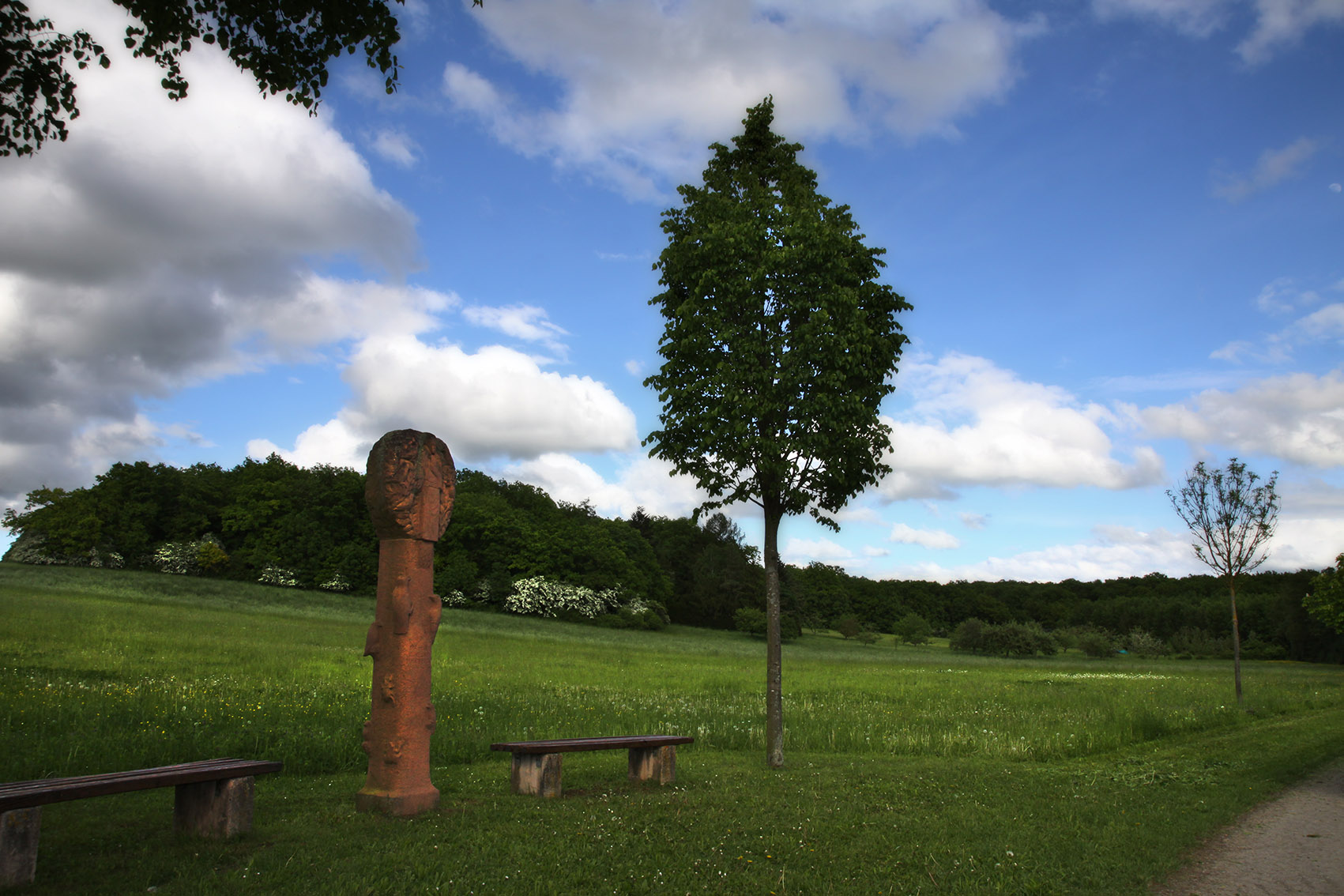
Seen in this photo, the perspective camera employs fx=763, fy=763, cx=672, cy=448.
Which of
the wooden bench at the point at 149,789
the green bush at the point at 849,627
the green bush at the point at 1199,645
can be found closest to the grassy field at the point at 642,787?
the wooden bench at the point at 149,789

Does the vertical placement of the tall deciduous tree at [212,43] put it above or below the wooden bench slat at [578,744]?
above

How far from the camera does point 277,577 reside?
6550cm

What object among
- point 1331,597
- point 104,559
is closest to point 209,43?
point 1331,597

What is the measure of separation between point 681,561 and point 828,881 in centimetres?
9550

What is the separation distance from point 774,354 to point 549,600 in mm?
60469

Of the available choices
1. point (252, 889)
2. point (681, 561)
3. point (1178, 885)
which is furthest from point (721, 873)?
point (681, 561)

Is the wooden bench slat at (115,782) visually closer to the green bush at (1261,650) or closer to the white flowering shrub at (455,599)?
the white flowering shrub at (455,599)

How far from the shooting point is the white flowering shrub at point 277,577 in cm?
6519

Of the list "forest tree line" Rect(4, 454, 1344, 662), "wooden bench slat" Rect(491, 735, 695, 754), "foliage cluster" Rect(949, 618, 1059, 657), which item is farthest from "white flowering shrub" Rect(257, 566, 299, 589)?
"wooden bench slat" Rect(491, 735, 695, 754)

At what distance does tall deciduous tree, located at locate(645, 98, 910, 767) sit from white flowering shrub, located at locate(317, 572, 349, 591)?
60130 mm

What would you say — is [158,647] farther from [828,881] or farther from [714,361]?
[828,881]

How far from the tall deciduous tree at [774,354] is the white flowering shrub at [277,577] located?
63392 mm

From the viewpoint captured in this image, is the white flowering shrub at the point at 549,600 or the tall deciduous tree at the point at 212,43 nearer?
the tall deciduous tree at the point at 212,43

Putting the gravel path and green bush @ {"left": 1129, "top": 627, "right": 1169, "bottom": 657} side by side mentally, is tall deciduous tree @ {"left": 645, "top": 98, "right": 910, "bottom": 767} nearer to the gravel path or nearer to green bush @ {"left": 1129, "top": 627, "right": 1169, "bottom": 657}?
the gravel path
